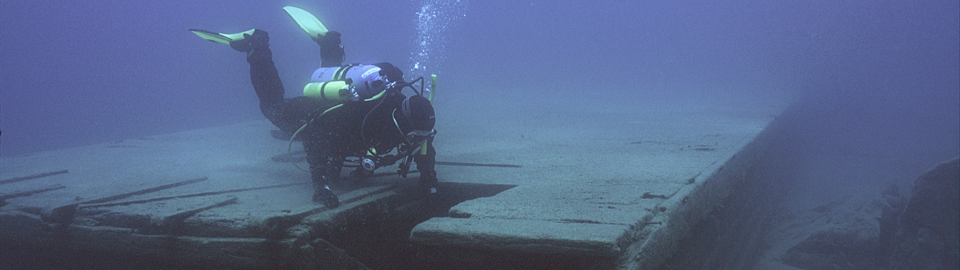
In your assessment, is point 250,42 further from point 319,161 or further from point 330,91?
point 319,161

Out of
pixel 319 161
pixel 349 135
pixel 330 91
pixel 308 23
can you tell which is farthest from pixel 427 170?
pixel 308 23

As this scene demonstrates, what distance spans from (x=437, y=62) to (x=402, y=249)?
80183 millimetres

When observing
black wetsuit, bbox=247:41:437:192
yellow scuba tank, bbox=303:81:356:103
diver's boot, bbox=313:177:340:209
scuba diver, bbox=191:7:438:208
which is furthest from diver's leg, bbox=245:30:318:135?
diver's boot, bbox=313:177:340:209

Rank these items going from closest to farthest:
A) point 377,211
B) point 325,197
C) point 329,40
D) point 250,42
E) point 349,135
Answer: point 325,197, point 377,211, point 349,135, point 250,42, point 329,40

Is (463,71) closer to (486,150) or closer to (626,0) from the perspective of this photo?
(626,0)

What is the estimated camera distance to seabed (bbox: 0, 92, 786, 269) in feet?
7.92

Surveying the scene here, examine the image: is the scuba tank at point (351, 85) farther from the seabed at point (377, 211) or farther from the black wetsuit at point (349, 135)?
the seabed at point (377, 211)

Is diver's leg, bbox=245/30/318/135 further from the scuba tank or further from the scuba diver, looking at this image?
the scuba tank

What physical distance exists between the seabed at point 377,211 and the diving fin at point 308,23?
1088mm

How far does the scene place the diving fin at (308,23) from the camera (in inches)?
164

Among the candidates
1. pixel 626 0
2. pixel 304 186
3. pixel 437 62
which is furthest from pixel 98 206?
pixel 626 0

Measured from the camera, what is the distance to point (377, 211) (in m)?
3.28

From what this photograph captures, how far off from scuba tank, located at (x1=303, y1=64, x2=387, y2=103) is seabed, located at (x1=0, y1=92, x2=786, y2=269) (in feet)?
2.19

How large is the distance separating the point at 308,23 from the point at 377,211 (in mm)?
1928
